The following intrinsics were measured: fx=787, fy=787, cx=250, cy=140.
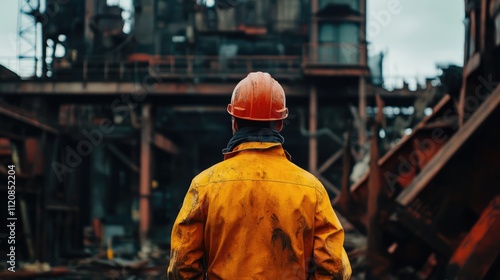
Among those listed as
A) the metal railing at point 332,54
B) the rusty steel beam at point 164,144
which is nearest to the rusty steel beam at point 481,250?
the metal railing at point 332,54

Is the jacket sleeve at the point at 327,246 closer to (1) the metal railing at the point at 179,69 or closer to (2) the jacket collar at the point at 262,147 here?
(2) the jacket collar at the point at 262,147

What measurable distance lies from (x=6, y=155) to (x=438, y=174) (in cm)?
1059

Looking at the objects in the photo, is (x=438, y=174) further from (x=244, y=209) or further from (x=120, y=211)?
(x=120, y=211)

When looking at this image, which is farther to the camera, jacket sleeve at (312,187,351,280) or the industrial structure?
the industrial structure

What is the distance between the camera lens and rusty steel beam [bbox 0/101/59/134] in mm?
15117

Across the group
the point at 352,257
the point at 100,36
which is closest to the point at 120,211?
the point at 100,36

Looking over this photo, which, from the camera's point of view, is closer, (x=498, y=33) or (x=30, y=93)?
(x=498, y=33)

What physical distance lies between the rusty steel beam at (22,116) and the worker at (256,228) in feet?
41.5

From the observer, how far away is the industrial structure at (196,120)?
7602 millimetres

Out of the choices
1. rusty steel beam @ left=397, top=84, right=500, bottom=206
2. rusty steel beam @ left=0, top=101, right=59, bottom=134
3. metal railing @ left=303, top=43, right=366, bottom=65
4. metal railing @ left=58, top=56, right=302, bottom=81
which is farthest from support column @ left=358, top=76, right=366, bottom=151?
rusty steel beam @ left=397, top=84, right=500, bottom=206

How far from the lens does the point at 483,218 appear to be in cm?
634

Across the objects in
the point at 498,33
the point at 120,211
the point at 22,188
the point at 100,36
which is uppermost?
the point at 100,36

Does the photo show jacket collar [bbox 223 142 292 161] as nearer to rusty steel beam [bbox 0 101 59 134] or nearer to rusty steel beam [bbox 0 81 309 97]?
rusty steel beam [bbox 0 101 59 134]

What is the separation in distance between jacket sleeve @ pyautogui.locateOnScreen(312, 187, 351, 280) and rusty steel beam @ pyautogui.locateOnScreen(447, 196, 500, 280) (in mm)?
3358
